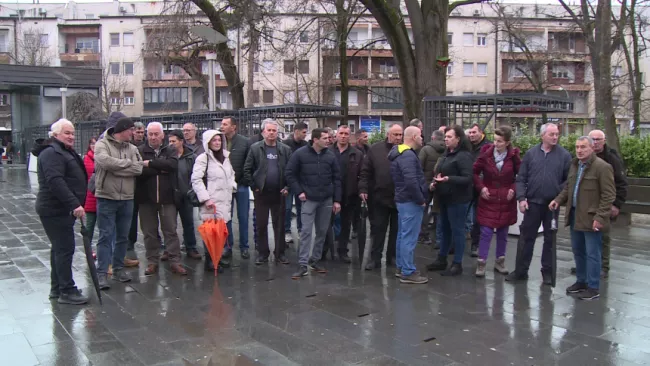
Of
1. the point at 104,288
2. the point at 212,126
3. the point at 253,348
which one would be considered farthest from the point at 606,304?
Answer: the point at 212,126

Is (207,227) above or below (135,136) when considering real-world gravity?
below

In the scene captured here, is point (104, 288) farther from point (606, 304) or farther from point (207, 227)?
point (606, 304)

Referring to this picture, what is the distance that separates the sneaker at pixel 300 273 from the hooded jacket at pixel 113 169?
7.06 ft

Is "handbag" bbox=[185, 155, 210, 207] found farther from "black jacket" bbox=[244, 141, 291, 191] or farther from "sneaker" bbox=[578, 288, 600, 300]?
"sneaker" bbox=[578, 288, 600, 300]

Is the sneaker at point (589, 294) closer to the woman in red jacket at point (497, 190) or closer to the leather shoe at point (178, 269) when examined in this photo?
the woman in red jacket at point (497, 190)

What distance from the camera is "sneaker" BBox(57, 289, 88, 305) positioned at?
5.58 meters

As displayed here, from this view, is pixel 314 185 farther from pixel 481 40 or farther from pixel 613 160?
pixel 481 40

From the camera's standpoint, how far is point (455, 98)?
9.64 metres

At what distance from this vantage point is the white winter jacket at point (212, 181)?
6743mm

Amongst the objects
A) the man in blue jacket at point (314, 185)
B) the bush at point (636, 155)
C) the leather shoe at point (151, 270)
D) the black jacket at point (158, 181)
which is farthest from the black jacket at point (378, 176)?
the bush at point (636, 155)

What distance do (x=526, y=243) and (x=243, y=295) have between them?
3.42 meters

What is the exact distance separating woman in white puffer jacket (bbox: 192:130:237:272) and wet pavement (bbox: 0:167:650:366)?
0.80m

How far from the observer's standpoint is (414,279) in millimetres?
6480

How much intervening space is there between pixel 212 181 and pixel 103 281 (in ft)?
5.59
